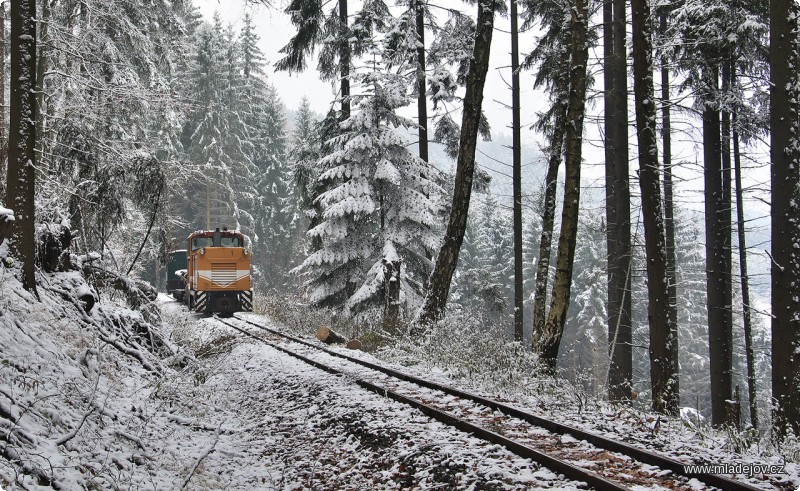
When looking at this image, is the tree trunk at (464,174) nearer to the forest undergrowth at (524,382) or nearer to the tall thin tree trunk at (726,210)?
the forest undergrowth at (524,382)

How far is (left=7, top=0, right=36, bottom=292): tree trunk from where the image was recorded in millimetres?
6426

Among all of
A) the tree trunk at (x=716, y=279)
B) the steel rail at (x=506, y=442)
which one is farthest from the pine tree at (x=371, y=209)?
the tree trunk at (x=716, y=279)

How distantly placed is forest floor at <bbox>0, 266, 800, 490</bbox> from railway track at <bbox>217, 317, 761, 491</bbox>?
14 cm

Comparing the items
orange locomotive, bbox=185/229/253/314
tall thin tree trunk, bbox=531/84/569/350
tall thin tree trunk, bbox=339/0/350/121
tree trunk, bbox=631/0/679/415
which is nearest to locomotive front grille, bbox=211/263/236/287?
orange locomotive, bbox=185/229/253/314

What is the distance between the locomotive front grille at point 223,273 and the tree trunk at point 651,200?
54.3 ft

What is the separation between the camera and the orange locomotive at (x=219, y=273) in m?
21.3

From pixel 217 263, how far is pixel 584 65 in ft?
52.9

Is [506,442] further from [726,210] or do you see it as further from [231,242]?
[231,242]

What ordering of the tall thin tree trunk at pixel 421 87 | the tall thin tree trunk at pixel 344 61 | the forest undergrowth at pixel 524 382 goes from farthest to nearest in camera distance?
the tall thin tree trunk at pixel 344 61
the tall thin tree trunk at pixel 421 87
the forest undergrowth at pixel 524 382

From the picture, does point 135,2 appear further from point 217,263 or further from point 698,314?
point 698,314

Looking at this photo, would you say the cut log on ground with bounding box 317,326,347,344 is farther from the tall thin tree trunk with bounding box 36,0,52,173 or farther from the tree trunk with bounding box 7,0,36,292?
the tree trunk with bounding box 7,0,36,292

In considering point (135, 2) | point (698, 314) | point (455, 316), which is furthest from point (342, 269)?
point (698, 314)

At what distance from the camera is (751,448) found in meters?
5.22

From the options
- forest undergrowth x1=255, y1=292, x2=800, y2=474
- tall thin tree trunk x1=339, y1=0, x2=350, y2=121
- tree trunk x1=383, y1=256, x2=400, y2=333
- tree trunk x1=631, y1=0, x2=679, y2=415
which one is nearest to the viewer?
forest undergrowth x1=255, y1=292, x2=800, y2=474
